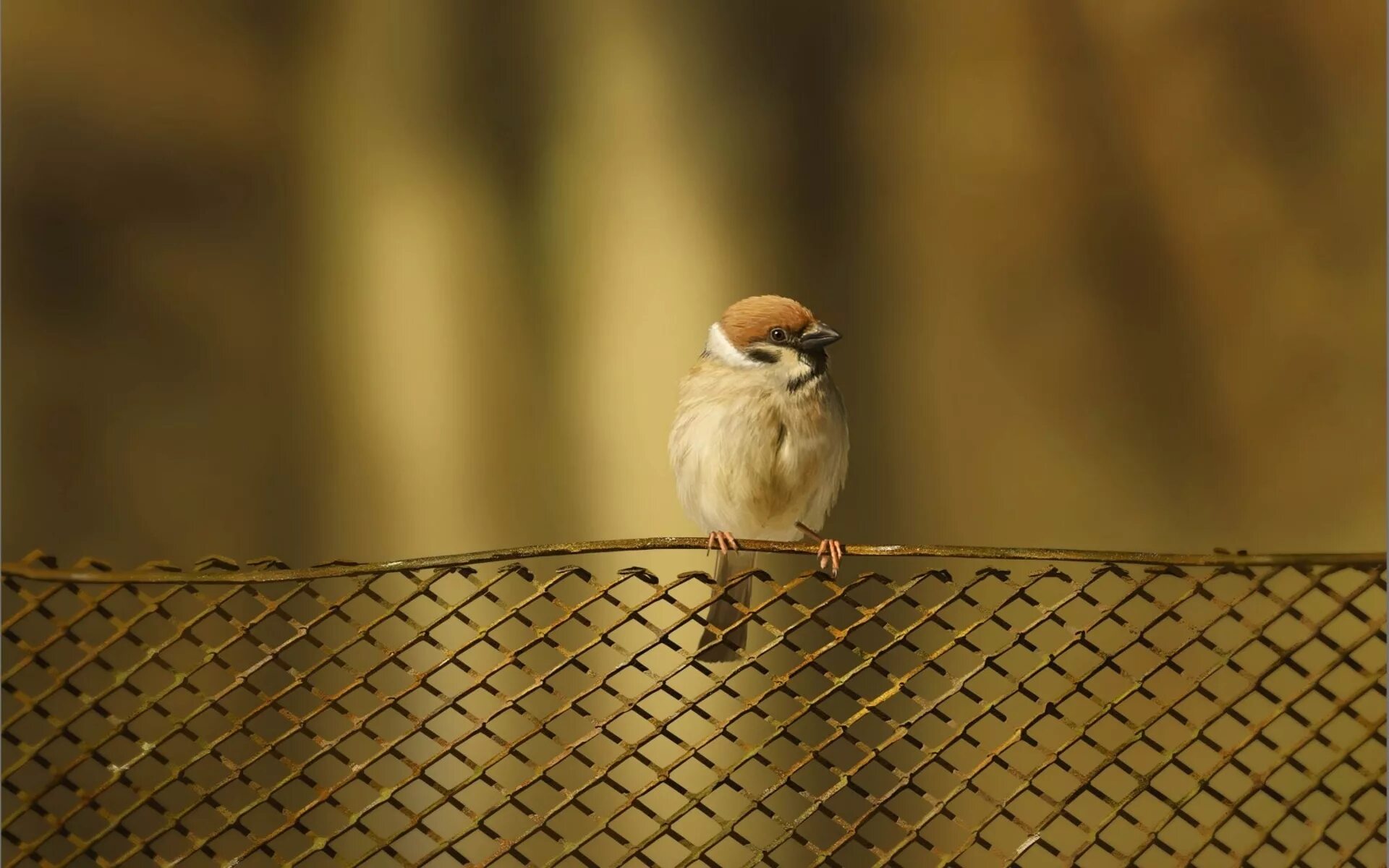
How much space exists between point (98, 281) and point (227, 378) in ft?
0.80

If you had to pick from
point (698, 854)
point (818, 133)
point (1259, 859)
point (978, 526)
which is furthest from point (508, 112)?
point (1259, 859)

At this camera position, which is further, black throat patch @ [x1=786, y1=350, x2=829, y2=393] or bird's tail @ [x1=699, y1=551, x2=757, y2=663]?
black throat patch @ [x1=786, y1=350, x2=829, y2=393]

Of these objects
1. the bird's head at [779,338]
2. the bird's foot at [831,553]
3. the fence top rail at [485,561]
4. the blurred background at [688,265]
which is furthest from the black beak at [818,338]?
the blurred background at [688,265]

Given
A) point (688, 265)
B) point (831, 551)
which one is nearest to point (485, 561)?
point (831, 551)

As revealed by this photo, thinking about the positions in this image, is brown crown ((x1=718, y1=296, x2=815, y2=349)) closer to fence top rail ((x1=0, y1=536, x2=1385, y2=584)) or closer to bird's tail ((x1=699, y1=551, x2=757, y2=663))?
bird's tail ((x1=699, y1=551, x2=757, y2=663))

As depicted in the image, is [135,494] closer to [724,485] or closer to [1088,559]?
[724,485]

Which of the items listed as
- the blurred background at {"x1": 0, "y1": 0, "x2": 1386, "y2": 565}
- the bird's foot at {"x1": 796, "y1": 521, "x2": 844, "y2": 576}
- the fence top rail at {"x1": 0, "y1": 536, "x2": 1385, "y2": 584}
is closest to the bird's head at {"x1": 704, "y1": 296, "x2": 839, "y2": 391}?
the bird's foot at {"x1": 796, "y1": 521, "x2": 844, "y2": 576}

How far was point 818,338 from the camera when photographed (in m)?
1.28

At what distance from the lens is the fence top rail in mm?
854

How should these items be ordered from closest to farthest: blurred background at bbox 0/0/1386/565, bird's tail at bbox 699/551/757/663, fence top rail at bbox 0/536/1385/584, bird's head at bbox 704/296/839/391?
fence top rail at bbox 0/536/1385/584 → bird's tail at bbox 699/551/757/663 → bird's head at bbox 704/296/839/391 → blurred background at bbox 0/0/1386/565

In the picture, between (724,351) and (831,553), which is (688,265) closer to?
(724,351)

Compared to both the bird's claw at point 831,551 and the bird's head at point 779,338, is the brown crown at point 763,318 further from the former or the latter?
the bird's claw at point 831,551

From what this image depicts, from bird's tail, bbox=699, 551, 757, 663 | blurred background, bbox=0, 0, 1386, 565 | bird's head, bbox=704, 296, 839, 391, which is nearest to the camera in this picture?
Answer: bird's tail, bbox=699, 551, 757, 663

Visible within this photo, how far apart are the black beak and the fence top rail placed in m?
0.40
